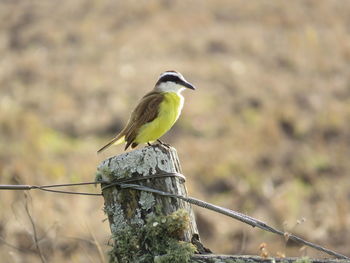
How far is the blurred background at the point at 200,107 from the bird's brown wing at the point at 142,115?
2.79 ft

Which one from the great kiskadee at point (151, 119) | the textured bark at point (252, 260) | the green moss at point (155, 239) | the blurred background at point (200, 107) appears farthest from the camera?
the blurred background at point (200, 107)

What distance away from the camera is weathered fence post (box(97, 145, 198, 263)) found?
2.88 metres

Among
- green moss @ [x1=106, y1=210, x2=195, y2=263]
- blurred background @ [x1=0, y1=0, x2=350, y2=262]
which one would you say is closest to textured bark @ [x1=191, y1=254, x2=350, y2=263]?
green moss @ [x1=106, y1=210, x2=195, y2=263]

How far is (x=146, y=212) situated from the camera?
2910 millimetres

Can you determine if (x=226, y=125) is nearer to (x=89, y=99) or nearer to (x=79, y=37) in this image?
(x=89, y=99)

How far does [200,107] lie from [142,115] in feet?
31.7

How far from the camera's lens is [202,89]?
15.5 m

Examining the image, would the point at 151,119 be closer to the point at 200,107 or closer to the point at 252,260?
the point at 252,260

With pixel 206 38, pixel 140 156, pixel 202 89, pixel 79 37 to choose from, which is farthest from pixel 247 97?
pixel 140 156

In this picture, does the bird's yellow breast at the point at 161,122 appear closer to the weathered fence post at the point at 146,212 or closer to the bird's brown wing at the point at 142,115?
the bird's brown wing at the point at 142,115

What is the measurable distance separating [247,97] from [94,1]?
373 inches

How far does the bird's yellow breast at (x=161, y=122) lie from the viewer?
4.62m

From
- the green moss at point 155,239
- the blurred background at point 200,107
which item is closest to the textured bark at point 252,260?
the green moss at point 155,239

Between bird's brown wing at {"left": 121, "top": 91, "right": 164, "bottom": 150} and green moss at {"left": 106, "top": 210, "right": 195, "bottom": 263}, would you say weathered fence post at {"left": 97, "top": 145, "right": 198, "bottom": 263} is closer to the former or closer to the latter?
green moss at {"left": 106, "top": 210, "right": 195, "bottom": 263}
